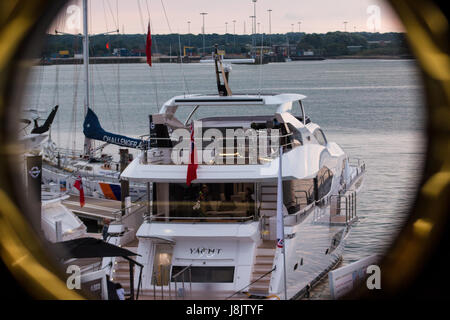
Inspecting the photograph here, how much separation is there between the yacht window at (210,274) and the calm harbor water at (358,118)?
183cm

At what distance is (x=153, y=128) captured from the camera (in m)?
12.2

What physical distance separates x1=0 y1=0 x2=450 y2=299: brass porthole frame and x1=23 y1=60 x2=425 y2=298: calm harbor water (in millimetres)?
131

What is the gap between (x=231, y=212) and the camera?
1124 centimetres

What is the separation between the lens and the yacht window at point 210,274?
10414mm

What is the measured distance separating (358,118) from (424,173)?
37.9m

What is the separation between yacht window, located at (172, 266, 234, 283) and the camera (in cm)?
1041

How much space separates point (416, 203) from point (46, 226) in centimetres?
1085

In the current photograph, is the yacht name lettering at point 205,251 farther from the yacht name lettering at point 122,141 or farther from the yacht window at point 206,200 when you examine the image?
the yacht name lettering at point 122,141

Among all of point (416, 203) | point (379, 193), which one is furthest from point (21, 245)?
point (379, 193)

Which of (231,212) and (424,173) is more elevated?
(424,173)

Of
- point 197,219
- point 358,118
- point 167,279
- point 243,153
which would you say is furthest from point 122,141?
point 358,118

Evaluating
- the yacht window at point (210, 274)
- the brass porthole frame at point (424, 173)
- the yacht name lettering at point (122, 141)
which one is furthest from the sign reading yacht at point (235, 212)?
the yacht name lettering at point (122, 141)

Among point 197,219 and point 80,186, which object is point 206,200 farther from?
point 80,186
